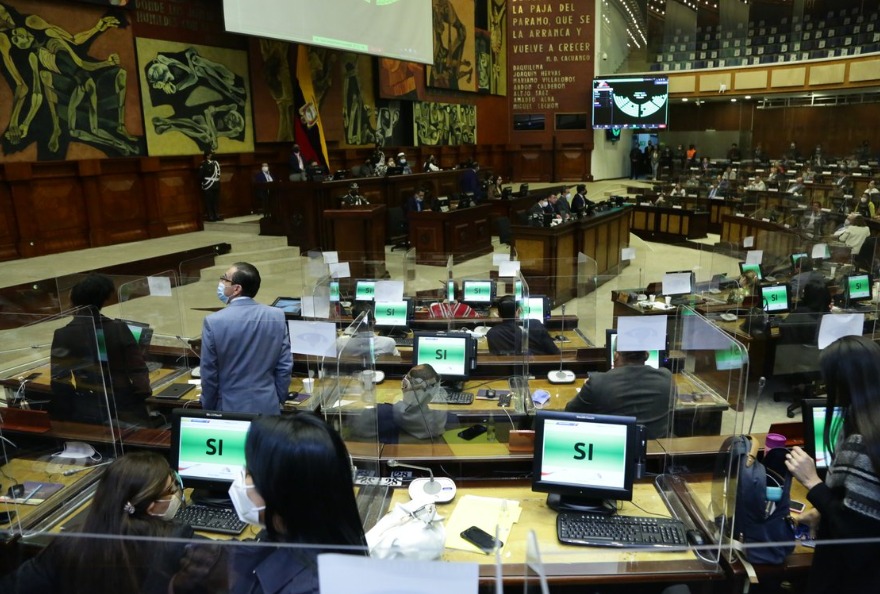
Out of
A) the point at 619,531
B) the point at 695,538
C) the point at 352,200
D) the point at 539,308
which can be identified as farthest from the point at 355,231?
the point at 695,538

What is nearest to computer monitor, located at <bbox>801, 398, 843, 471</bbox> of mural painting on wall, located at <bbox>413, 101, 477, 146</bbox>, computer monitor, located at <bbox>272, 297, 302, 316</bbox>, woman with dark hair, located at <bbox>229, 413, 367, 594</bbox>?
woman with dark hair, located at <bbox>229, 413, 367, 594</bbox>

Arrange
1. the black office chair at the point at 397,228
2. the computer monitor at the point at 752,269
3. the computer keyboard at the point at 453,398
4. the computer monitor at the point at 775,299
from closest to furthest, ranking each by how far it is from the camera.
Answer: the computer keyboard at the point at 453,398, the computer monitor at the point at 775,299, the computer monitor at the point at 752,269, the black office chair at the point at 397,228

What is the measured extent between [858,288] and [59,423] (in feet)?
24.2

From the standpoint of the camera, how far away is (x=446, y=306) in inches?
268

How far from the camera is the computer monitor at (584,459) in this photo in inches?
111

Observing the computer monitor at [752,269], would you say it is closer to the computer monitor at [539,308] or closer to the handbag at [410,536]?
the computer monitor at [539,308]

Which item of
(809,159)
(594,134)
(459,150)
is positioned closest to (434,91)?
(459,150)

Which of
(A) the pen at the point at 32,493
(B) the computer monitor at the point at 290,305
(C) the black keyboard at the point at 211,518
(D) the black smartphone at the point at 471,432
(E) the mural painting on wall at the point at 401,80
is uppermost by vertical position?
(E) the mural painting on wall at the point at 401,80

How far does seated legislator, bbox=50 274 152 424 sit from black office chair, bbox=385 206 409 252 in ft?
27.7

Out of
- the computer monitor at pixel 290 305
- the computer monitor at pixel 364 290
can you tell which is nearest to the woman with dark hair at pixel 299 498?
the computer monitor at pixel 290 305

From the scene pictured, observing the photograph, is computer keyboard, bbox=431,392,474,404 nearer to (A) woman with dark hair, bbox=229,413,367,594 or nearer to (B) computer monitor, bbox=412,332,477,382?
(B) computer monitor, bbox=412,332,477,382

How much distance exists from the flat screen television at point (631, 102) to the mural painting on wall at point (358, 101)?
8220 mm

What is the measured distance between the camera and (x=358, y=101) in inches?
616

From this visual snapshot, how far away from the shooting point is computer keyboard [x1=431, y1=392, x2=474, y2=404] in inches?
181
